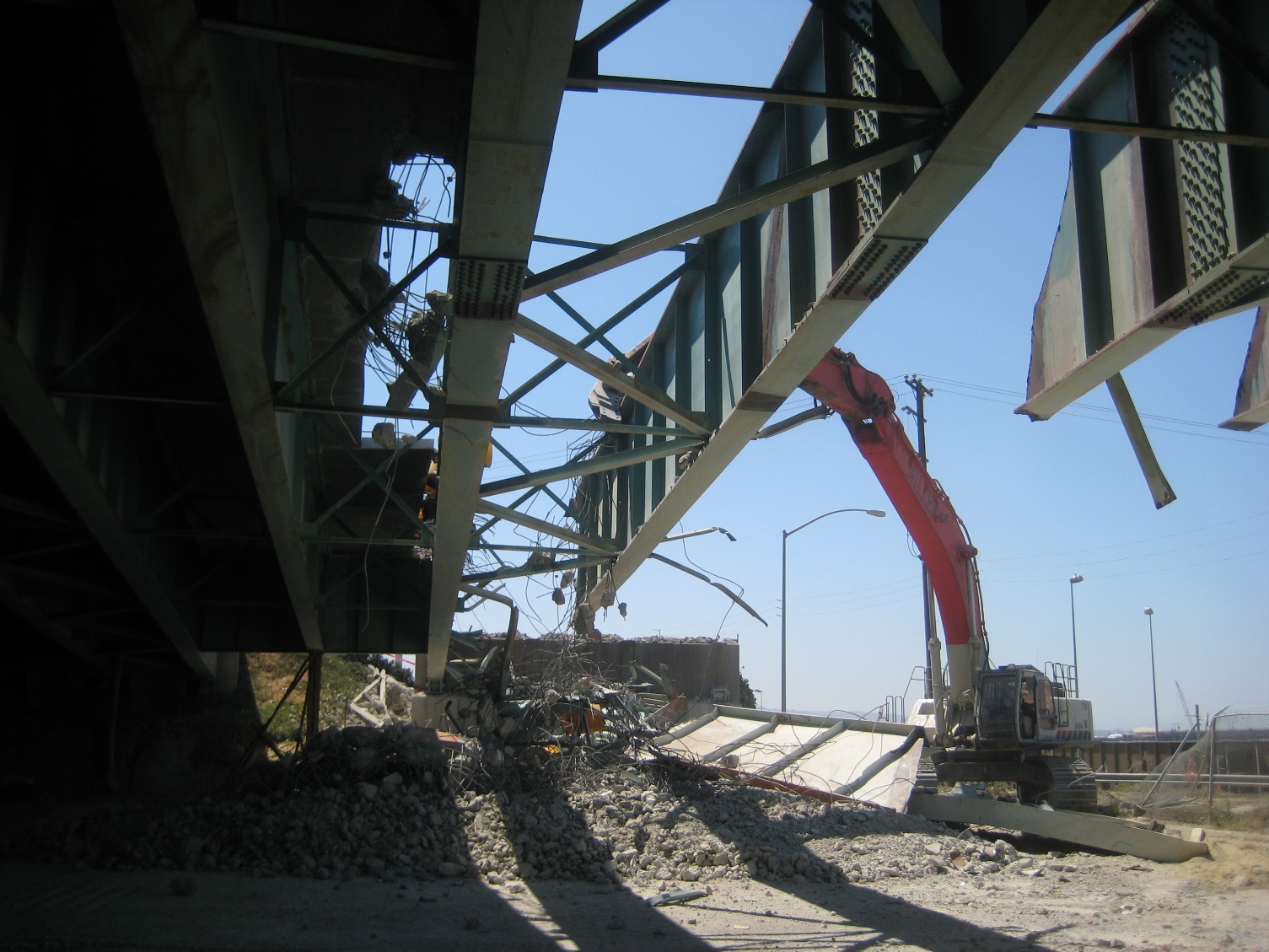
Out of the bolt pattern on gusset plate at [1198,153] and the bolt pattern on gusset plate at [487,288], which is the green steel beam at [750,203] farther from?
the bolt pattern on gusset plate at [1198,153]

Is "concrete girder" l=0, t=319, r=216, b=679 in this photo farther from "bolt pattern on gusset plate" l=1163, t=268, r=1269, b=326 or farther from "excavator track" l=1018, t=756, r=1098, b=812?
"excavator track" l=1018, t=756, r=1098, b=812

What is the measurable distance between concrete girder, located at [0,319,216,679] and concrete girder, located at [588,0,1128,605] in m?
5.10

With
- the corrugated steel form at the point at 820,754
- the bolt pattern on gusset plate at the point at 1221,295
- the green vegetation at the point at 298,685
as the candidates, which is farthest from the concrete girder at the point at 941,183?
the green vegetation at the point at 298,685

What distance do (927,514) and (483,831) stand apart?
7.98 metres

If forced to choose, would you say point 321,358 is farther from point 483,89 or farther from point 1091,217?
point 1091,217

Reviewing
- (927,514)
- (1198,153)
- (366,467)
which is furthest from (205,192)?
(927,514)

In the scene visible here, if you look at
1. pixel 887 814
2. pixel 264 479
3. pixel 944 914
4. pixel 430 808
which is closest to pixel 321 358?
pixel 264 479

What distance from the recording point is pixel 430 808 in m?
10.6

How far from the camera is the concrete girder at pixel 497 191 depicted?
4.12 metres

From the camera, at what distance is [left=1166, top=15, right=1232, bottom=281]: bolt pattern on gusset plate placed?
223 inches

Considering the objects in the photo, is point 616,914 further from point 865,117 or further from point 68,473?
point 865,117

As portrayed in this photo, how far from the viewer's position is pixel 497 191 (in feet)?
16.4

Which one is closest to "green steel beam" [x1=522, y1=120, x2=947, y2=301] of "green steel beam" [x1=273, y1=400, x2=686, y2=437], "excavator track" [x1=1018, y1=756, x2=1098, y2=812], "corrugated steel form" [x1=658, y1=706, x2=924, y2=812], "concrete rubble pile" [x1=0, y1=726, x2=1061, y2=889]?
"green steel beam" [x1=273, y1=400, x2=686, y2=437]

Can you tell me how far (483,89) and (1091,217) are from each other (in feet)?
14.4
